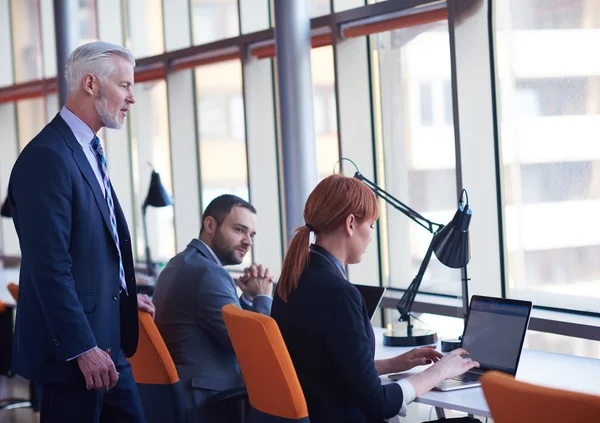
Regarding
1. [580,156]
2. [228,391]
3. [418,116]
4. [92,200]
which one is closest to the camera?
[92,200]

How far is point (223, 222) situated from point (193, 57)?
8.41 ft

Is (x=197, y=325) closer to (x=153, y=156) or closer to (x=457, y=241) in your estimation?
(x=457, y=241)

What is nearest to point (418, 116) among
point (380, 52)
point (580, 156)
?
point (380, 52)

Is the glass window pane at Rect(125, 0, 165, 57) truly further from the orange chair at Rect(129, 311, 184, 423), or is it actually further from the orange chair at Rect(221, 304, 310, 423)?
the orange chair at Rect(221, 304, 310, 423)

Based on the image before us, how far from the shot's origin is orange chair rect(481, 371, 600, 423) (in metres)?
1.38

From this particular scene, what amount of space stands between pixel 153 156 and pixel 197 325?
143 inches

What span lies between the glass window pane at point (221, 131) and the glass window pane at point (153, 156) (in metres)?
0.38

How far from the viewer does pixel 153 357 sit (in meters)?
2.87

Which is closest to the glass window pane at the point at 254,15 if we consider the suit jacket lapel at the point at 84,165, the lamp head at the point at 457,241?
the lamp head at the point at 457,241

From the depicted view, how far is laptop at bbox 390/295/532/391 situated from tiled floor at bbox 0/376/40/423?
10.1 ft

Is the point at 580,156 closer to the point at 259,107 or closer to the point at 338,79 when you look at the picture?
the point at 338,79

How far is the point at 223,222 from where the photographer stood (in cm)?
333

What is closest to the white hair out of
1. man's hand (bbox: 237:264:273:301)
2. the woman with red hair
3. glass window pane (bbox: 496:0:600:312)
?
the woman with red hair

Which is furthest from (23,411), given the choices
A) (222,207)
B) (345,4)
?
(345,4)
